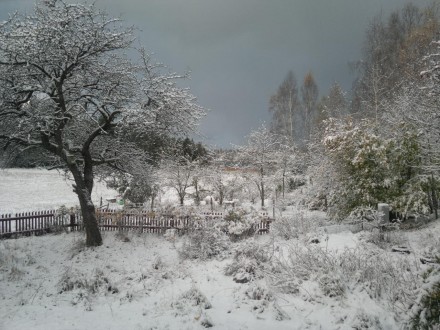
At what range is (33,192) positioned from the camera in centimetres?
2838

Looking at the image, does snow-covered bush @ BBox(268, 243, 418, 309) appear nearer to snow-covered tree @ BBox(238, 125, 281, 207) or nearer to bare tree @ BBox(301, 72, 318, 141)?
A: snow-covered tree @ BBox(238, 125, 281, 207)

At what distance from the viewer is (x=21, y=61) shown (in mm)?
10133

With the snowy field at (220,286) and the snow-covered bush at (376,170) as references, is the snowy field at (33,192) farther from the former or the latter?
the snow-covered bush at (376,170)

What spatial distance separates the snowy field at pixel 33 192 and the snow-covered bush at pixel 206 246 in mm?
11561

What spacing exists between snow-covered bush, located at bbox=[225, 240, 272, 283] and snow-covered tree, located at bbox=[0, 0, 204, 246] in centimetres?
512

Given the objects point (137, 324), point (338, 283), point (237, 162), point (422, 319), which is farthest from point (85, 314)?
point (237, 162)

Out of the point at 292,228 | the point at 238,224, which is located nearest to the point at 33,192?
the point at 238,224

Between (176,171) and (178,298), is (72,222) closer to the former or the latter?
(178,298)

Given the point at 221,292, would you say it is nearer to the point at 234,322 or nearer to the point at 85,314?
the point at 234,322

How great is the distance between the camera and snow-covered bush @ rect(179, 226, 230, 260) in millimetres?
10289

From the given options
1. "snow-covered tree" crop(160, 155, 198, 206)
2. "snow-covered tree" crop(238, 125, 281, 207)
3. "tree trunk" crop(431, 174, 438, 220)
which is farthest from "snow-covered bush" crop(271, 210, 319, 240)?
"snow-covered tree" crop(238, 125, 281, 207)

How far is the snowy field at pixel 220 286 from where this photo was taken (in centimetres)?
589

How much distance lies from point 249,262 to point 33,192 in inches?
1066

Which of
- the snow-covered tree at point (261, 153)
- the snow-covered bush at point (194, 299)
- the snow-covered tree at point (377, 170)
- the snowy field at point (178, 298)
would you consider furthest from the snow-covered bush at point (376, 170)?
the snow-covered tree at point (261, 153)
